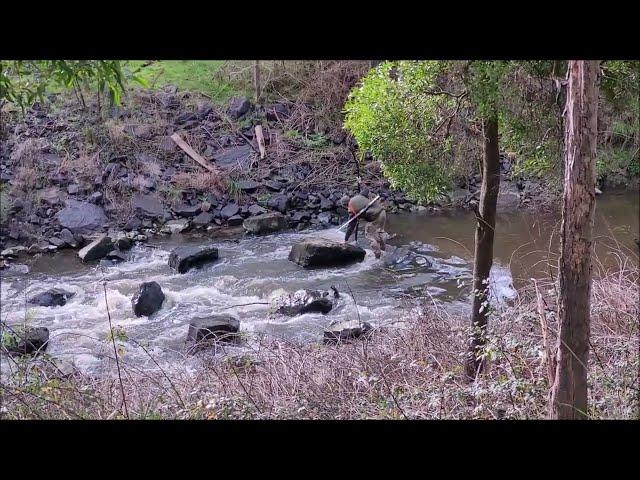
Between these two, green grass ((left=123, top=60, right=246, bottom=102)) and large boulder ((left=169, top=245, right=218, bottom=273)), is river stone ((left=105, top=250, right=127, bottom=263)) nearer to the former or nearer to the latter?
large boulder ((left=169, top=245, right=218, bottom=273))

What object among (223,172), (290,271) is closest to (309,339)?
(290,271)

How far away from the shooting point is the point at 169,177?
13.4 metres

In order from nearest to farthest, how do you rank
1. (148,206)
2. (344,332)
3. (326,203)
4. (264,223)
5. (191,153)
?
(344,332) < (264,223) < (148,206) < (326,203) < (191,153)

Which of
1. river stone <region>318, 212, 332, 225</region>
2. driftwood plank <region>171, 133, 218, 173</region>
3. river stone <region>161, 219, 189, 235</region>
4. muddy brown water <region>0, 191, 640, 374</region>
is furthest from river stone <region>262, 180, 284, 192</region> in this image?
river stone <region>161, 219, 189, 235</region>

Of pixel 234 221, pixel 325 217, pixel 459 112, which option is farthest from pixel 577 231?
pixel 234 221

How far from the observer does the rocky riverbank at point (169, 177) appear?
1191cm

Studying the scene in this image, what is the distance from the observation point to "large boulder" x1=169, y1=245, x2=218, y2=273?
10125 mm

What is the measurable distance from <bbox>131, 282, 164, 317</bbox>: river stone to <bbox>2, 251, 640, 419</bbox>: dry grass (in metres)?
3.07

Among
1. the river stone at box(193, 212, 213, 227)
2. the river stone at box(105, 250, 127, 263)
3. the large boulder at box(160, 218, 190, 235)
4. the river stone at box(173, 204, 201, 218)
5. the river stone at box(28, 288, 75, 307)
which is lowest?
the river stone at box(28, 288, 75, 307)

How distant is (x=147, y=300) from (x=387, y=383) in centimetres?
529

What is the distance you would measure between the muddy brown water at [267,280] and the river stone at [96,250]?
20cm

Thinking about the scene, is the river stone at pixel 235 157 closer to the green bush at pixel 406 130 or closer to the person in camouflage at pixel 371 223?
the person in camouflage at pixel 371 223

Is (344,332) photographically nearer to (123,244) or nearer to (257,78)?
(123,244)

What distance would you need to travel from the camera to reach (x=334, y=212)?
13.0 m
